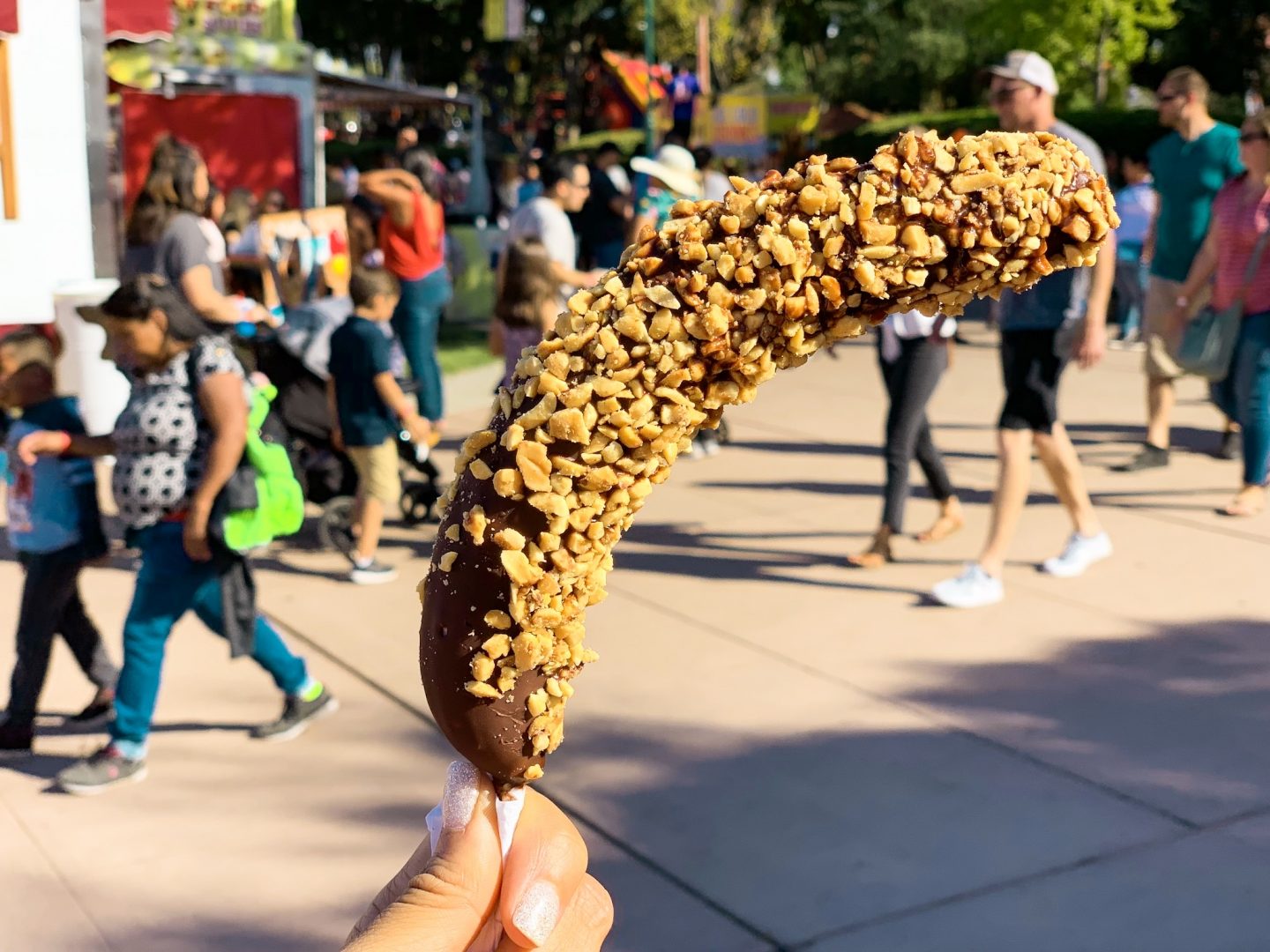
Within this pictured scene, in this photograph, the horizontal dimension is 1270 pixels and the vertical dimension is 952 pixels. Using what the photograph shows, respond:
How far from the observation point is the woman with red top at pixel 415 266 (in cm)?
902

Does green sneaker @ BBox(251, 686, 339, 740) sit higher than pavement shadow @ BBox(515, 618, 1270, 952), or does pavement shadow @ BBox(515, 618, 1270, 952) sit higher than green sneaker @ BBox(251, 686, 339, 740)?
pavement shadow @ BBox(515, 618, 1270, 952)

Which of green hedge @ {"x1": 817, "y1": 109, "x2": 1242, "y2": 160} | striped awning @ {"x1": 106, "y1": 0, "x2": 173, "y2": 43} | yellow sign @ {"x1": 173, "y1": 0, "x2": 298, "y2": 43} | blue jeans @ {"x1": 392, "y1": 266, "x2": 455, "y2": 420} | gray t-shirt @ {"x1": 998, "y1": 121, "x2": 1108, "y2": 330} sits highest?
yellow sign @ {"x1": 173, "y1": 0, "x2": 298, "y2": 43}

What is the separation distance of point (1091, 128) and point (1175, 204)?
14.9 meters

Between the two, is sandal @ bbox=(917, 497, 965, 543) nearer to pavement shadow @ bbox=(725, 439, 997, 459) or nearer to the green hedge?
pavement shadow @ bbox=(725, 439, 997, 459)

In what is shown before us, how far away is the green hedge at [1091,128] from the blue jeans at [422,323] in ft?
37.2

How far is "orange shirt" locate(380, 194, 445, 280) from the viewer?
914cm

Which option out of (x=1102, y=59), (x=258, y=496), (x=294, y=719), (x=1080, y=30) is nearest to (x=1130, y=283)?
(x=294, y=719)

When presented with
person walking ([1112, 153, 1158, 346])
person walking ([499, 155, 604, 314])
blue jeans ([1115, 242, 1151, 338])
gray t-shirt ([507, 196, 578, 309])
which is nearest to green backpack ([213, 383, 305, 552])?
person walking ([499, 155, 604, 314])

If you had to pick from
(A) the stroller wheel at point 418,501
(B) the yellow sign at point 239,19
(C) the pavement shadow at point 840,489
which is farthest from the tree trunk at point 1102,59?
(A) the stroller wheel at point 418,501

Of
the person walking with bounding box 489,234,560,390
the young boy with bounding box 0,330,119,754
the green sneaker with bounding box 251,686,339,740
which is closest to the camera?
the young boy with bounding box 0,330,119,754

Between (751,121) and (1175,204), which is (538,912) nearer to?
(1175,204)

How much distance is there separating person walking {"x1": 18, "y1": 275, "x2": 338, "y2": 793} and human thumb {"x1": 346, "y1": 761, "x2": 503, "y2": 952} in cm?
291

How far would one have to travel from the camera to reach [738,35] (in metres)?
49.8

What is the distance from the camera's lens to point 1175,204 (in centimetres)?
842
